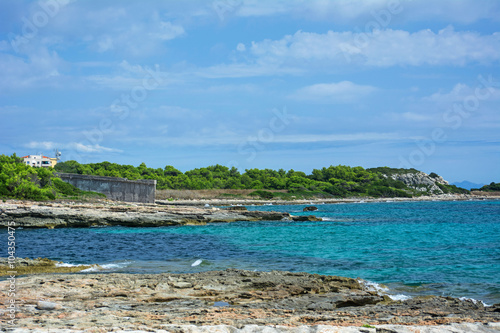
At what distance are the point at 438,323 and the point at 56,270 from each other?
11891mm

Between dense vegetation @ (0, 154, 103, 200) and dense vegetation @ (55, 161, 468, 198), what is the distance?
49.1 metres

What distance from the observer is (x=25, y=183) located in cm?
4159

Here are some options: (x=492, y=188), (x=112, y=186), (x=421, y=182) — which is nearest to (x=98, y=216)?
(x=112, y=186)

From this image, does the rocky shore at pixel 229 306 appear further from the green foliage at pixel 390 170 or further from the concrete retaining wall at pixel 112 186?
the green foliage at pixel 390 170

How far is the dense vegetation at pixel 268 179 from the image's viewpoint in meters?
107

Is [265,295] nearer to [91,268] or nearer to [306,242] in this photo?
[91,268]

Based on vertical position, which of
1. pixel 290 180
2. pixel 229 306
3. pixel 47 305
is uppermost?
pixel 290 180

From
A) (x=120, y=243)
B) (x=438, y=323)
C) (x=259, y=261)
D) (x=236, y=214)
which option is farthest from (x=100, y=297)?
(x=236, y=214)

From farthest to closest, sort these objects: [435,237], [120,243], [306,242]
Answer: [435,237] < [306,242] < [120,243]

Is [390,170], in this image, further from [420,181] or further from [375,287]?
[375,287]

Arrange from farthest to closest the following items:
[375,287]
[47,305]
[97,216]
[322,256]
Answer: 1. [97,216]
2. [322,256]
3. [375,287]
4. [47,305]

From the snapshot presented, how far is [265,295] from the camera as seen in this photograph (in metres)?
10.1

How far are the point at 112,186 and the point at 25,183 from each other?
45.1ft

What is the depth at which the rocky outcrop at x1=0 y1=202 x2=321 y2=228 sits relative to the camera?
30891 mm
